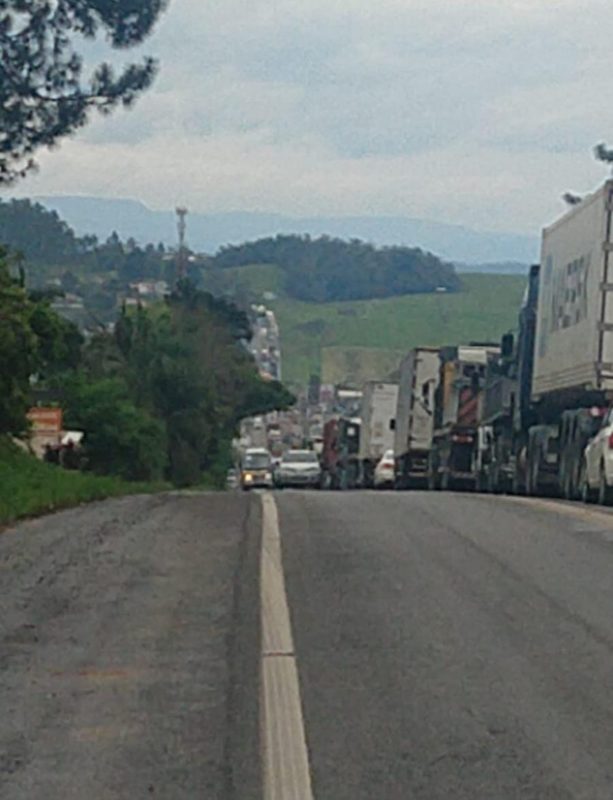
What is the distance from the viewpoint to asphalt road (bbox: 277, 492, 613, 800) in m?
7.92

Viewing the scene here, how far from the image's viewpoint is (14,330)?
32906mm

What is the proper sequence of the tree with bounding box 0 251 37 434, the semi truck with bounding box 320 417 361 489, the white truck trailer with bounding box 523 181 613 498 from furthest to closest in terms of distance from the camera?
the semi truck with bounding box 320 417 361 489 < the tree with bounding box 0 251 37 434 < the white truck trailer with bounding box 523 181 613 498

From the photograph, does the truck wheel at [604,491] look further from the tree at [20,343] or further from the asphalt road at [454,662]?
the tree at [20,343]

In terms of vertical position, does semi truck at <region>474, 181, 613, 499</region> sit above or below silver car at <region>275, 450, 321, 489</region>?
above

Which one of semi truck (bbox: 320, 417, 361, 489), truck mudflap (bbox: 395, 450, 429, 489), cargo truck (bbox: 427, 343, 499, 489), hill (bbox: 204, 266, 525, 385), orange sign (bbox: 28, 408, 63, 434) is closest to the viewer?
orange sign (bbox: 28, 408, 63, 434)

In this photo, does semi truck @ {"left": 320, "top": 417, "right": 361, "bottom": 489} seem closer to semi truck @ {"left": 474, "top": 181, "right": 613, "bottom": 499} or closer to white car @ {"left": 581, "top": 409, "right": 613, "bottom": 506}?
semi truck @ {"left": 474, "top": 181, "right": 613, "bottom": 499}

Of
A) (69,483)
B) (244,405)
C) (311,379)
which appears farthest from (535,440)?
(311,379)

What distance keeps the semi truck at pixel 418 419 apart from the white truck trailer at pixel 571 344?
15.7 metres

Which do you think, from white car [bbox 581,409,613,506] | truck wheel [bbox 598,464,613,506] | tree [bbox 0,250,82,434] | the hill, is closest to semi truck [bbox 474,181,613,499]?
white car [bbox 581,409,613,506]

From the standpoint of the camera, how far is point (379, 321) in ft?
566

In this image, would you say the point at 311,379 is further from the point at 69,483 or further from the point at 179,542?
the point at 179,542

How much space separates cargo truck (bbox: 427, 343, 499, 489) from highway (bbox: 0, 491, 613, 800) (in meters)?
27.0

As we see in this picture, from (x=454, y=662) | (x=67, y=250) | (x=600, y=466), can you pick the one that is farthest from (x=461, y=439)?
(x=67, y=250)

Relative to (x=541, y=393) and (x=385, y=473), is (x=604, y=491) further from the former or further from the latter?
(x=385, y=473)
